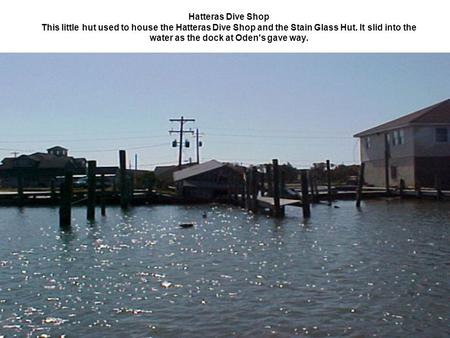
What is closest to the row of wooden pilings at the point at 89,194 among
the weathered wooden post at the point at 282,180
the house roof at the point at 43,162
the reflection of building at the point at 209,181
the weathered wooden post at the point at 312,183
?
the reflection of building at the point at 209,181

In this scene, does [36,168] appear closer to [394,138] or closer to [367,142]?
[367,142]

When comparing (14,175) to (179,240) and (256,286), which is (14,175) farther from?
(256,286)

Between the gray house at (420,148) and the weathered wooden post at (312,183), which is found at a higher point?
the gray house at (420,148)

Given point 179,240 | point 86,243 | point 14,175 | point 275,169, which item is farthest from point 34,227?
point 14,175

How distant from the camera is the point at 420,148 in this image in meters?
38.4

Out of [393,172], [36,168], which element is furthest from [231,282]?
[36,168]

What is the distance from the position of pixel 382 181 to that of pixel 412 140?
19.2 ft

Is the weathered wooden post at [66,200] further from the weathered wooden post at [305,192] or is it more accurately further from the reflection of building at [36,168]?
the reflection of building at [36,168]

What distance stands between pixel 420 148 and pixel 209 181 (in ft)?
49.3

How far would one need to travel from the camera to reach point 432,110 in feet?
132

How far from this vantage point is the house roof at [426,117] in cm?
3859

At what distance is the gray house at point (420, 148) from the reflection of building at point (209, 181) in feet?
36.3

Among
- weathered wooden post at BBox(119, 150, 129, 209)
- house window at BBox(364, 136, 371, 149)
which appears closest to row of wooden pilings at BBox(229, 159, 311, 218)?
weathered wooden post at BBox(119, 150, 129, 209)

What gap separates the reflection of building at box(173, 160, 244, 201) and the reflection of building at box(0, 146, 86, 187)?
26423mm
